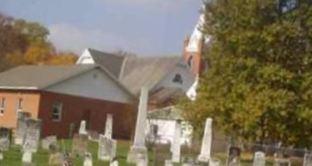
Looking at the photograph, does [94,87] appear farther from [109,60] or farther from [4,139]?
[4,139]

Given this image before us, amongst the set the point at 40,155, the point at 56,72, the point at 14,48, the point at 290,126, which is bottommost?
the point at 40,155

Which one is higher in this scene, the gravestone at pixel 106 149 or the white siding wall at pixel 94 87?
the white siding wall at pixel 94 87

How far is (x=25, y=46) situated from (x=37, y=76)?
106 ft

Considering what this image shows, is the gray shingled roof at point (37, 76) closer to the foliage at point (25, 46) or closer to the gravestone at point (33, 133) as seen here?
the foliage at point (25, 46)

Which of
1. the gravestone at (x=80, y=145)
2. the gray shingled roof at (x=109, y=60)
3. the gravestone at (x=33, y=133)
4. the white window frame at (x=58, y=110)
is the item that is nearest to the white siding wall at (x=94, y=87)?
the white window frame at (x=58, y=110)

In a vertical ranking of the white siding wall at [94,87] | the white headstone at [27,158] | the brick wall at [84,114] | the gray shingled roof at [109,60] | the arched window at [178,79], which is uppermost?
the gray shingled roof at [109,60]

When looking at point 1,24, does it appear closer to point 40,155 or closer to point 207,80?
point 207,80

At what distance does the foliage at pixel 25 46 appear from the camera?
8281cm

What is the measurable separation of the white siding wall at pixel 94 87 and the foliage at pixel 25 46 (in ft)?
79.1

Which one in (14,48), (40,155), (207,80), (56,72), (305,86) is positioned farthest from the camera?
(14,48)

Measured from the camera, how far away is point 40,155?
1108 inches

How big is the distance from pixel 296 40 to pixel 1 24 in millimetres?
54003

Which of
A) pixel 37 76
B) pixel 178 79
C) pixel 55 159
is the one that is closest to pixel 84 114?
pixel 37 76

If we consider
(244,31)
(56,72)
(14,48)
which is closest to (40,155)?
(244,31)
